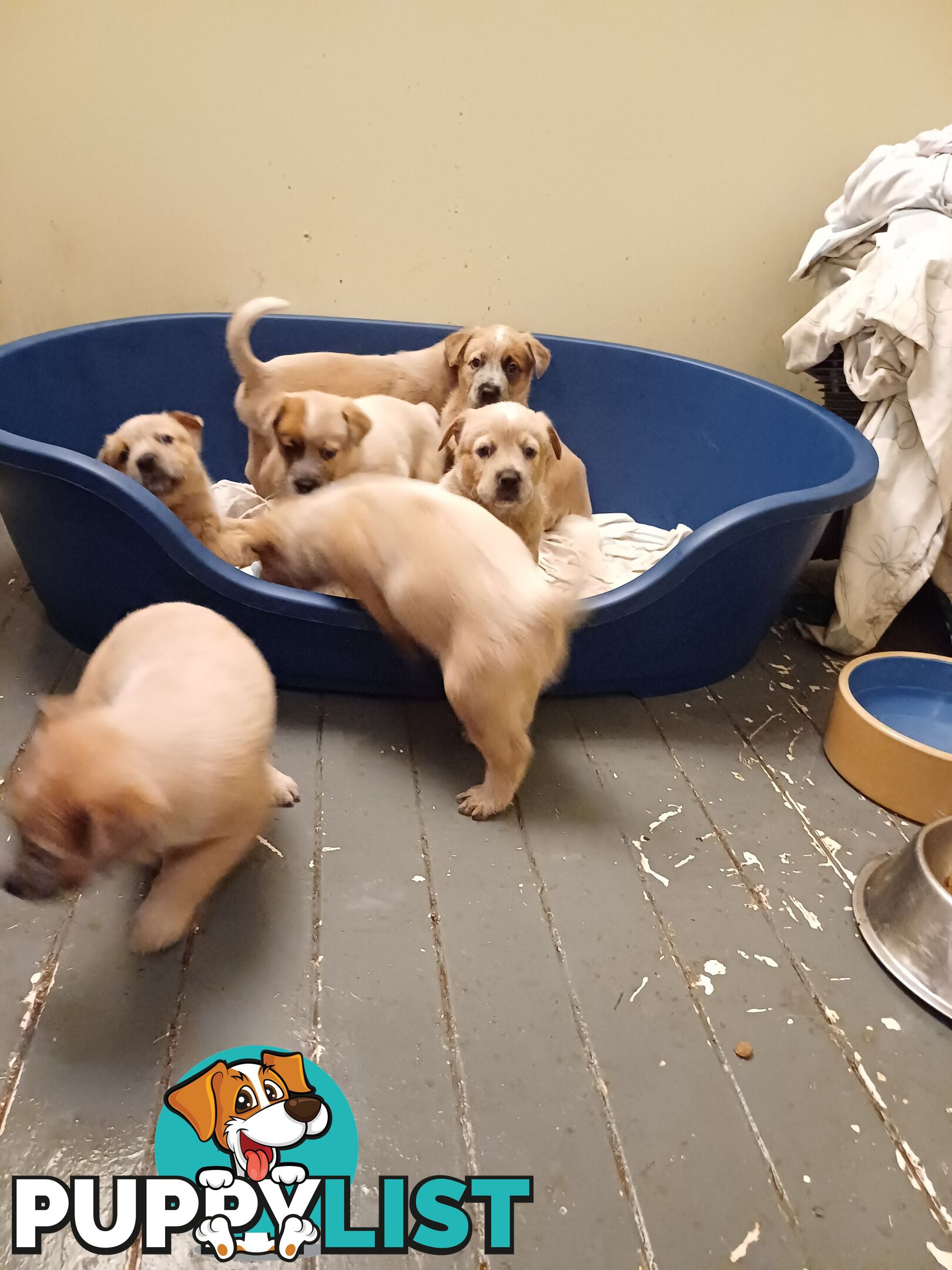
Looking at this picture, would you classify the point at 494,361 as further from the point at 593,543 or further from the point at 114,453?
the point at 114,453

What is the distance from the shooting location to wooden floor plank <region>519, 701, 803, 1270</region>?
1091mm

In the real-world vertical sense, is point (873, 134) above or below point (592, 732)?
above

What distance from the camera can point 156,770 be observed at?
43.9 inches

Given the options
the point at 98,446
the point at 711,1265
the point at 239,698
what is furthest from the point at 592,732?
the point at 98,446

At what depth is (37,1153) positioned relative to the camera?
3.54ft

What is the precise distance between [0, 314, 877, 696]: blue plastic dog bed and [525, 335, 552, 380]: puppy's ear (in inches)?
10.3

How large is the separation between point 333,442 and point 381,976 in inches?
54.4

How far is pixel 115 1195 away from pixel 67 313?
2.76 metres

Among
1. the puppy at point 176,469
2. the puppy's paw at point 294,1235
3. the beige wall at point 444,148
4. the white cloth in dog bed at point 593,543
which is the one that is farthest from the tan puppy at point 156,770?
the beige wall at point 444,148

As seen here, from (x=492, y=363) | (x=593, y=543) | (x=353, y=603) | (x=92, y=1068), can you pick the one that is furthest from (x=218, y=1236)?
(x=492, y=363)

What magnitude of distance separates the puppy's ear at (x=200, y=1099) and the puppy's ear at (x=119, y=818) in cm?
37

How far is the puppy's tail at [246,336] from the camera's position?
2.27 meters

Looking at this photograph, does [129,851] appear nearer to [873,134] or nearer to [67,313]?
[67,313]

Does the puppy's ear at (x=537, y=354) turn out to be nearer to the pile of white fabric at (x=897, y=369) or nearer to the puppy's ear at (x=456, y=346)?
the puppy's ear at (x=456, y=346)
